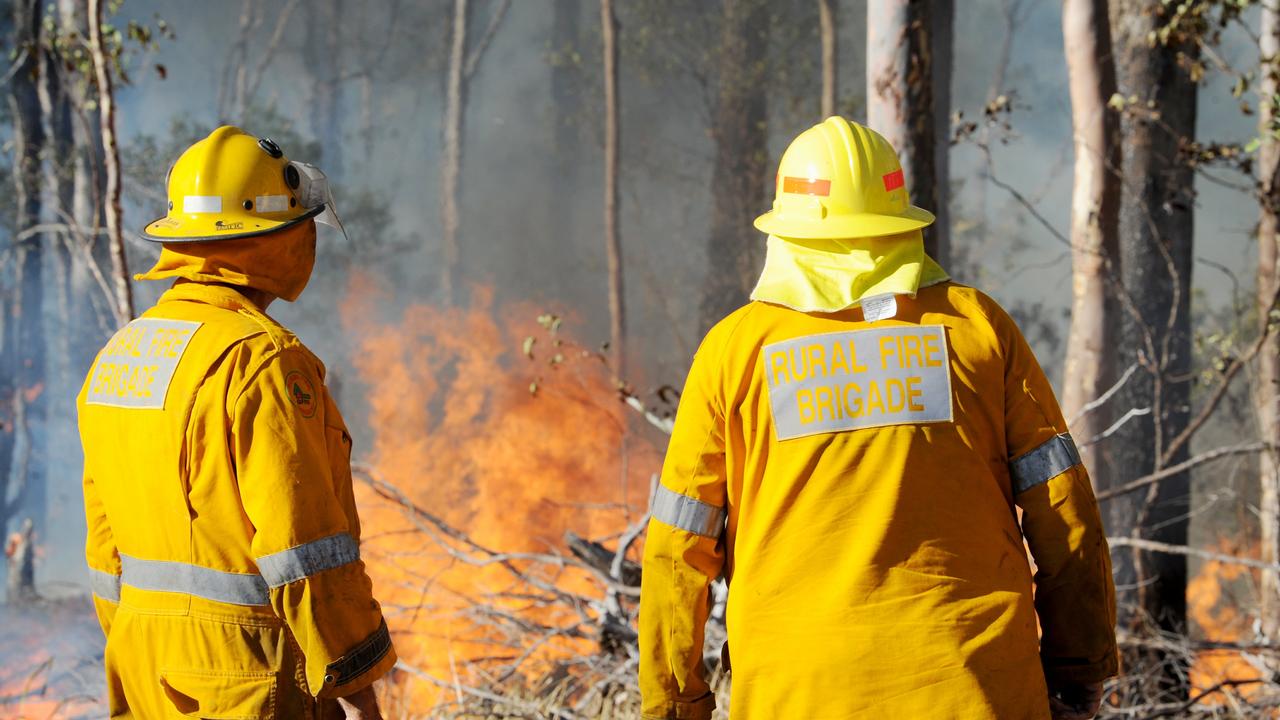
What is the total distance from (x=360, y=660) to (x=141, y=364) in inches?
30.0

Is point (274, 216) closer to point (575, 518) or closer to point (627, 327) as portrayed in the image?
point (575, 518)

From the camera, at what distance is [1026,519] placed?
2143 mm

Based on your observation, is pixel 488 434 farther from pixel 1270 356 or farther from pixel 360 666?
pixel 360 666

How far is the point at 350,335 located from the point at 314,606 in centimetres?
948

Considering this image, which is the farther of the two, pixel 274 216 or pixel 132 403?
pixel 274 216

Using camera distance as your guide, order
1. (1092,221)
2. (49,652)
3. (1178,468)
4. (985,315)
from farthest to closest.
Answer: (49,652)
(1092,221)
(1178,468)
(985,315)

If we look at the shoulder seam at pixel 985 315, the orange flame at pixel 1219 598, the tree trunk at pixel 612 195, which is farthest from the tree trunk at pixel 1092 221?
the tree trunk at pixel 612 195

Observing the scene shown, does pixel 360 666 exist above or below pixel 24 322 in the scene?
above

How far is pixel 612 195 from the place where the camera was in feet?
40.2

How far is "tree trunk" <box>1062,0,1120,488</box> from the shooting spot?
6.51 m

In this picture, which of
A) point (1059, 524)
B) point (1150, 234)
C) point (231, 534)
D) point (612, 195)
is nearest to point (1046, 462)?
point (1059, 524)

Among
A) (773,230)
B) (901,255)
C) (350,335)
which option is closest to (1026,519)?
(901,255)

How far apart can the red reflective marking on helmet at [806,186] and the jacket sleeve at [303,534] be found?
1.08 m

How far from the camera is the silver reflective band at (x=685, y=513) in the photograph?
2.15 metres
